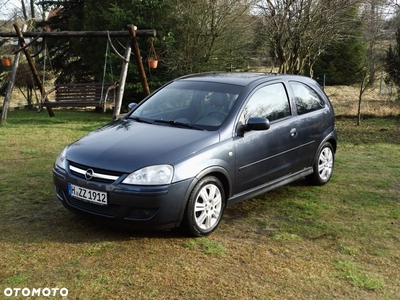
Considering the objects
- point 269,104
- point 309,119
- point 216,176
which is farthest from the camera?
point 309,119

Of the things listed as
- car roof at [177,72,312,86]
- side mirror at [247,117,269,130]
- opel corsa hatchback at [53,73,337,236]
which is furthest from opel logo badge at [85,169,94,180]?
car roof at [177,72,312,86]

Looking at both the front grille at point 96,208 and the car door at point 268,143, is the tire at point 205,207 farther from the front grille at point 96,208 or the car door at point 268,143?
the front grille at point 96,208

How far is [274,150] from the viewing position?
5266 millimetres

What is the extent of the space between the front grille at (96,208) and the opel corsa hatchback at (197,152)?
11mm

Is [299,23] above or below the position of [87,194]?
above

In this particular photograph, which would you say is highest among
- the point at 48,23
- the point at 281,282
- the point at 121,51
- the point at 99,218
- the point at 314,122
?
the point at 48,23

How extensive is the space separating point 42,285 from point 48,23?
17402mm

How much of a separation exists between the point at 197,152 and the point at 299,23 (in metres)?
9.84

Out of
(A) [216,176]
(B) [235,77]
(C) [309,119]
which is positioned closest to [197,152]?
(A) [216,176]

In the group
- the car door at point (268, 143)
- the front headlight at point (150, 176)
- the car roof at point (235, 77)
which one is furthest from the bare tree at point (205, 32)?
the front headlight at point (150, 176)

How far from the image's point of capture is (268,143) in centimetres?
516

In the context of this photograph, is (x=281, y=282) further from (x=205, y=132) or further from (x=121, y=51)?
(x=121, y=51)

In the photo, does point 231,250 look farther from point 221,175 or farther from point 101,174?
point 101,174

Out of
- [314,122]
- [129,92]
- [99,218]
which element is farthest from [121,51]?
[99,218]
